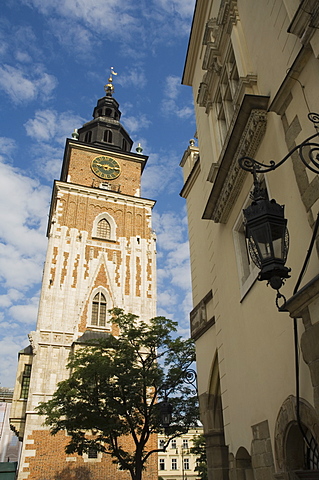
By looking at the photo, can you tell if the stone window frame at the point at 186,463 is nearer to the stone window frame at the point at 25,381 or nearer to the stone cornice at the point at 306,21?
the stone window frame at the point at 25,381

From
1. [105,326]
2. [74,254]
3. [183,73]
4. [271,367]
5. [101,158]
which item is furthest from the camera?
[101,158]

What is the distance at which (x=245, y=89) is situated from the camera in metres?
6.87

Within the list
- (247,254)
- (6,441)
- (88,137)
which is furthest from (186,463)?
(247,254)

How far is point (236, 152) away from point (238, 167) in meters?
0.26

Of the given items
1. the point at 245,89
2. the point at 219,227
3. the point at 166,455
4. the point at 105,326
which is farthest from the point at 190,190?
the point at 166,455

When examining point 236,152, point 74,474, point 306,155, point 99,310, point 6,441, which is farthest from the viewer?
point 6,441

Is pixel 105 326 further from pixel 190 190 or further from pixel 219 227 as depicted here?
pixel 219 227

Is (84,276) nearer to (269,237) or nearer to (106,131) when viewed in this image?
(106,131)

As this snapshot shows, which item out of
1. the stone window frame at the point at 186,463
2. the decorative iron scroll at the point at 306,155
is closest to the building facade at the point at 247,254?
the decorative iron scroll at the point at 306,155

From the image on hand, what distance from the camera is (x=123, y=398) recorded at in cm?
1639

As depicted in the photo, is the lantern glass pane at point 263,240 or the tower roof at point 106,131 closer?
the lantern glass pane at point 263,240

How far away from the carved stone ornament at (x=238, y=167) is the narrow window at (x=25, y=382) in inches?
838

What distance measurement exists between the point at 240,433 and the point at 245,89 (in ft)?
18.7

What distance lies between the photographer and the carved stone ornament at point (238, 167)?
626cm
